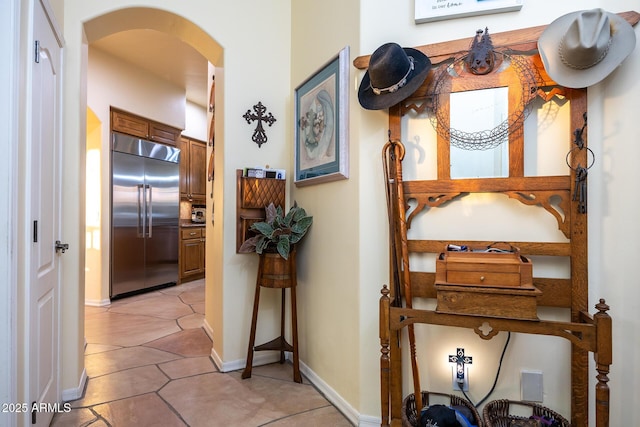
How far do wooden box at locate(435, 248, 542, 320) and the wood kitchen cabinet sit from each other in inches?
195

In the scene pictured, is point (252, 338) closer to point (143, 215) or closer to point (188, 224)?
point (143, 215)

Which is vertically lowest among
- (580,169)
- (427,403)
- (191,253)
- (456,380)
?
(427,403)

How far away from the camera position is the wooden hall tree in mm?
1453

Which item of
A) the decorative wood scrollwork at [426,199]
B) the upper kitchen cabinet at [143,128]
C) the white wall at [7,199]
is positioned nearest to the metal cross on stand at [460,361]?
the decorative wood scrollwork at [426,199]

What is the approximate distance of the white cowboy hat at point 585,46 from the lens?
50.2 inches

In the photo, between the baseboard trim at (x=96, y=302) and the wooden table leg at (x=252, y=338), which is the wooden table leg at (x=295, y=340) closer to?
the wooden table leg at (x=252, y=338)

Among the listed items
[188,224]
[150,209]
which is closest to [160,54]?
A: [150,209]

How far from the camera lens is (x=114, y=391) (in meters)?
2.20

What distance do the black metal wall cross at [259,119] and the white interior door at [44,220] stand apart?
1.09 metres

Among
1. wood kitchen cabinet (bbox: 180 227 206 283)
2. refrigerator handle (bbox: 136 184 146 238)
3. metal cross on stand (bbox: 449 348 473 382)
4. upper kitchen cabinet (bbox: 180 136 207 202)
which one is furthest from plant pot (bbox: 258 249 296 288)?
upper kitchen cabinet (bbox: 180 136 207 202)

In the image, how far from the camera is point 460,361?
1686 mm

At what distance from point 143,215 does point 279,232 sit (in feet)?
10.9

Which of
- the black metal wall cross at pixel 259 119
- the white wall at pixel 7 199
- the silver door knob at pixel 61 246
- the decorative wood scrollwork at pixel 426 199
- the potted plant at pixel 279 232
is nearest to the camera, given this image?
the white wall at pixel 7 199

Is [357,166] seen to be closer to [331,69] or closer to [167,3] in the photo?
[331,69]
